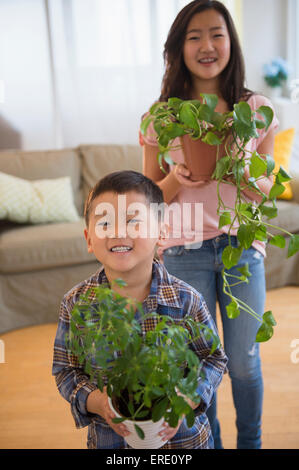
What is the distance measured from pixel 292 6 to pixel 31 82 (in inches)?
85.2

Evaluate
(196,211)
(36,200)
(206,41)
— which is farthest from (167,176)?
(36,200)

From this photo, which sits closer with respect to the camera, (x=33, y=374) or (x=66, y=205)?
(x=33, y=374)

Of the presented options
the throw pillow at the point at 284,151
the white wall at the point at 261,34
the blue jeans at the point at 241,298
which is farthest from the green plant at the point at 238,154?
the white wall at the point at 261,34

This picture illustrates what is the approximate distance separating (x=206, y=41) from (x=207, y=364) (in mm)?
721

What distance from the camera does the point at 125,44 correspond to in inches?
164

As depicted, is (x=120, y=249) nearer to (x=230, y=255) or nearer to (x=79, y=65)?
(x=230, y=255)

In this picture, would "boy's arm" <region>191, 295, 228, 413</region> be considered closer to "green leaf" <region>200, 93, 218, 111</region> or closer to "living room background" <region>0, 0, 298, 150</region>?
"green leaf" <region>200, 93, 218, 111</region>

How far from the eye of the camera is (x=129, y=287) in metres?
1.03

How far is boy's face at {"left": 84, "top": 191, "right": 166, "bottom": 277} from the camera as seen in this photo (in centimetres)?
95

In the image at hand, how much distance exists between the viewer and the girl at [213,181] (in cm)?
123

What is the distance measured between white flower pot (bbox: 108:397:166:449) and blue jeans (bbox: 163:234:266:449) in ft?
1.70

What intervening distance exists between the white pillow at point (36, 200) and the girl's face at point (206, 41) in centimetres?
196
